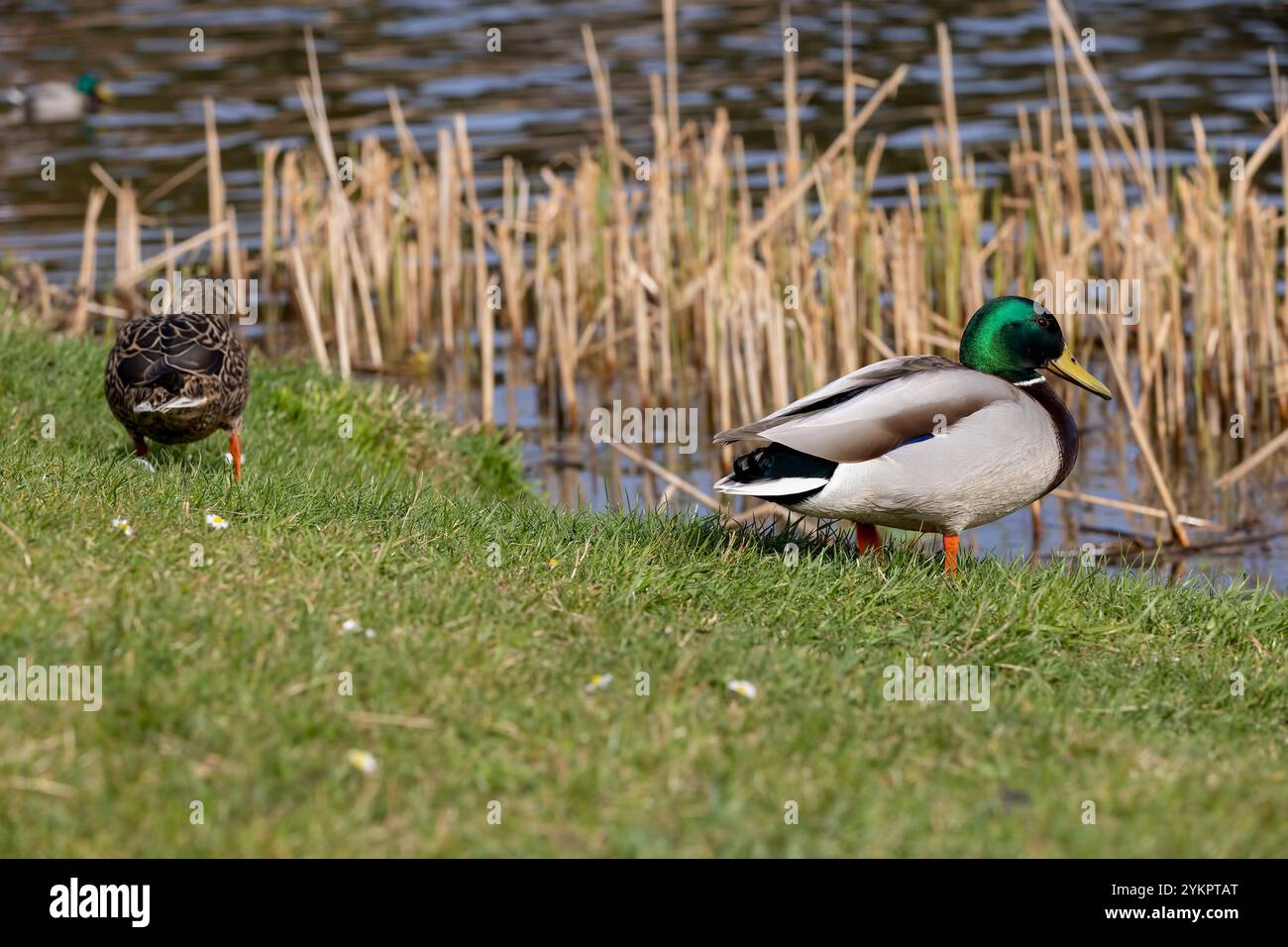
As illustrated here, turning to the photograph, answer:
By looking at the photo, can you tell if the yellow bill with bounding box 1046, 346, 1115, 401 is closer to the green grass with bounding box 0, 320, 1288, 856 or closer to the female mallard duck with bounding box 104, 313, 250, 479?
the green grass with bounding box 0, 320, 1288, 856

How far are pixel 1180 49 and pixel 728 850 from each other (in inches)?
765

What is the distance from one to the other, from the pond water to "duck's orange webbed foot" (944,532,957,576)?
461 centimetres

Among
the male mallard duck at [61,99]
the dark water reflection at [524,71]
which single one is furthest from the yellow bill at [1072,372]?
the male mallard duck at [61,99]

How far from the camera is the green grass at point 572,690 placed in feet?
12.2

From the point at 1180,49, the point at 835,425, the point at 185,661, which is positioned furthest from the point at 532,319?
the point at 1180,49

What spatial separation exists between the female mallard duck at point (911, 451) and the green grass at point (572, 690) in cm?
23

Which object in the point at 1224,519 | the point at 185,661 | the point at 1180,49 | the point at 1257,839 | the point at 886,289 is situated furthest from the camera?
the point at 1180,49

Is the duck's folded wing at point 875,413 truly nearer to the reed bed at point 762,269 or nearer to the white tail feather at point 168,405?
the white tail feather at point 168,405

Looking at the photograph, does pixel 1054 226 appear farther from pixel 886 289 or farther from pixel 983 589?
pixel 983 589

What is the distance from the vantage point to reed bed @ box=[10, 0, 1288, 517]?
9875 mm

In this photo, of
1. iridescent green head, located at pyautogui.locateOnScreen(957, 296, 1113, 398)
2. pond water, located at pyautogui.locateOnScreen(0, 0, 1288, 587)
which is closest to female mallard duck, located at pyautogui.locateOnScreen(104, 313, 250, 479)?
iridescent green head, located at pyautogui.locateOnScreen(957, 296, 1113, 398)

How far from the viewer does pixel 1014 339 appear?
6.11 meters

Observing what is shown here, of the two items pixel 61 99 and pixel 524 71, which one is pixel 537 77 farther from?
pixel 61 99
